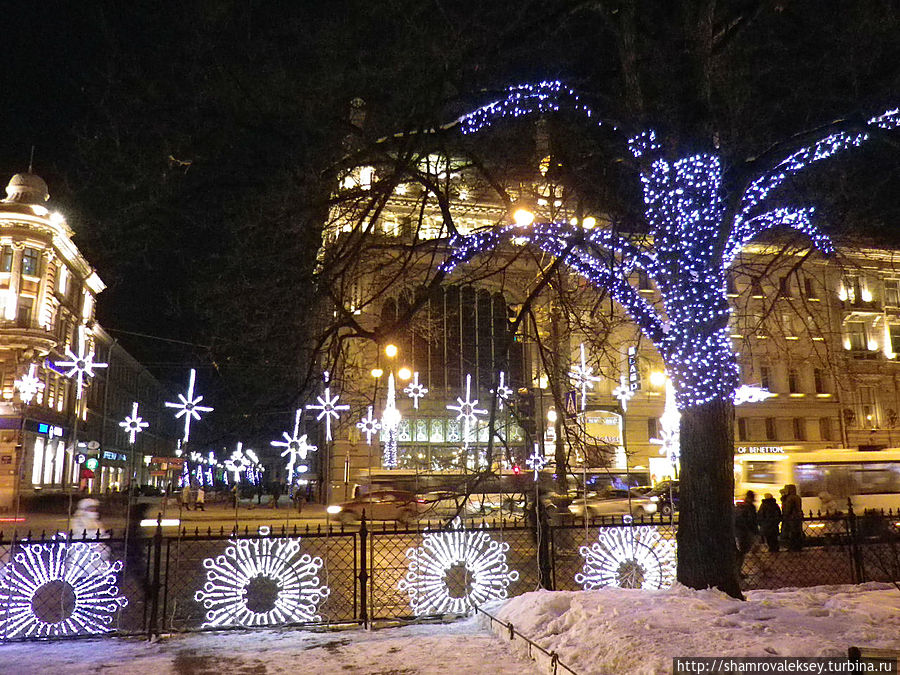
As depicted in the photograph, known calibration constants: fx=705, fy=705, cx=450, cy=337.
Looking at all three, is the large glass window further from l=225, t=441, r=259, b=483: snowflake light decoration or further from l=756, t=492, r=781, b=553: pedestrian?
l=756, t=492, r=781, b=553: pedestrian

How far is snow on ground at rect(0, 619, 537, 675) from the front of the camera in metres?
6.86

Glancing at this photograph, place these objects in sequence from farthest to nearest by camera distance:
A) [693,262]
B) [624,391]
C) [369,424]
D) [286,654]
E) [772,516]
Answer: [369,424] → [624,391] → [772,516] → [693,262] → [286,654]

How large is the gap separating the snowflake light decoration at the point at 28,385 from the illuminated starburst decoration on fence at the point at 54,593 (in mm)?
31701

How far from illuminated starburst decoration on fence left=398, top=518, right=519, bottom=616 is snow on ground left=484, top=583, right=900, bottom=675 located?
123 centimetres

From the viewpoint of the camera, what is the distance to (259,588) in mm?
9000

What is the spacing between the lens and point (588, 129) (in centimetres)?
1155

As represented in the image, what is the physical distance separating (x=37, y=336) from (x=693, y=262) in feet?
146

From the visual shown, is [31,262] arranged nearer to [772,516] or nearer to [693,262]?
[772,516]

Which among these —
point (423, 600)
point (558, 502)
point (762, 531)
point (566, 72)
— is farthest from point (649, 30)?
point (762, 531)

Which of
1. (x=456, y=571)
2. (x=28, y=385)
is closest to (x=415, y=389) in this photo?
(x=28, y=385)

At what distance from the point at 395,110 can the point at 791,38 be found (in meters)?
6.06

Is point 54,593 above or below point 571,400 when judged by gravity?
below

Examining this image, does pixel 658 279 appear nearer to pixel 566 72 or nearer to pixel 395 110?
pixel 566 72

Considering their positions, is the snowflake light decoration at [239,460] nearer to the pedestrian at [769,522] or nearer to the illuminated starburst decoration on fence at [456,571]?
the pedestrian at [769,522]
